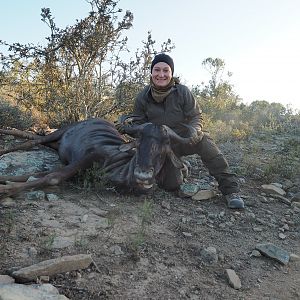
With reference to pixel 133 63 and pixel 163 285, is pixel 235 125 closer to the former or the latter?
pixel 133 63

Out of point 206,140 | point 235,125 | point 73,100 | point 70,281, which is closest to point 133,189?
point 206,140

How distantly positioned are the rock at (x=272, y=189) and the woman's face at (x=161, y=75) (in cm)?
195

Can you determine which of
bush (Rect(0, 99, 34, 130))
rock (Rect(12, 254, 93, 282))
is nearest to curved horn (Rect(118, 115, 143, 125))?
rock (Rect(12, 254, 93, 282))

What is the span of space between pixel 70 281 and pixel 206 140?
121 inches

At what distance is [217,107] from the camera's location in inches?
531

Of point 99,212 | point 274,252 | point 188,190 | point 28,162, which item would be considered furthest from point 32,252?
point 28,162

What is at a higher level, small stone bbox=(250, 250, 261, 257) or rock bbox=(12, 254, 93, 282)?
rock bbox=(12, 254, 93, 282)

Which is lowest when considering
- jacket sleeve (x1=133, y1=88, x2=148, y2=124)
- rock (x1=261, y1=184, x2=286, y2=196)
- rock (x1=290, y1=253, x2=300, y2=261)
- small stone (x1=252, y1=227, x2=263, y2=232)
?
rock (x1=290, y1=253, x2=300, y2=261)

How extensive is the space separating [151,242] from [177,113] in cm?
236

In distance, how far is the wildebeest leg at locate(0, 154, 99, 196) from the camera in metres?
4.53

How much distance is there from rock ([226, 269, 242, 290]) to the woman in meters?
1.99

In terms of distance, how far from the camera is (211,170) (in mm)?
5496

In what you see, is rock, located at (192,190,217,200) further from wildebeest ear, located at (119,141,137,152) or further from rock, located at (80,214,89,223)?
rock, located at (80,214,89,223)

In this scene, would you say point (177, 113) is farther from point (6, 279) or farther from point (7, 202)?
point (6, 279)
